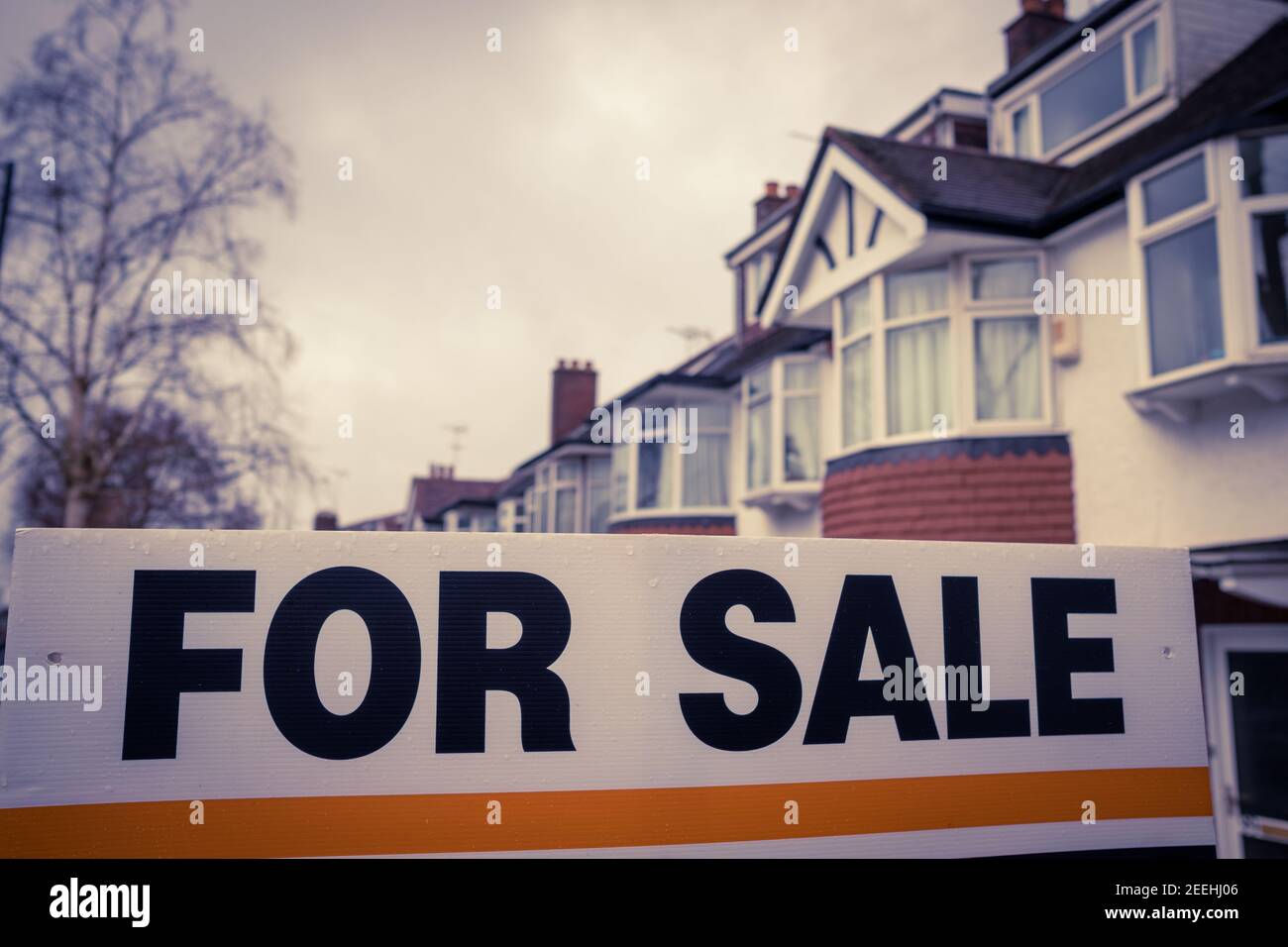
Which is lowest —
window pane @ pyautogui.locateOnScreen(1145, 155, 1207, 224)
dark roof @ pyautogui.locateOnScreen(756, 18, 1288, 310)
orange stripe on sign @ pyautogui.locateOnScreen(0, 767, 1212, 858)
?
orange stripe on sign @ pyautogui.locateOnScreen(0, 767, 1212, 858)

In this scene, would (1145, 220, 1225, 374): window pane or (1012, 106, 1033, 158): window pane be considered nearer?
(1145, 220, 1225, 374): window pane

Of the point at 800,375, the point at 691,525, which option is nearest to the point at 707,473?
the point at 691,525

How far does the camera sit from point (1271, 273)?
723cm

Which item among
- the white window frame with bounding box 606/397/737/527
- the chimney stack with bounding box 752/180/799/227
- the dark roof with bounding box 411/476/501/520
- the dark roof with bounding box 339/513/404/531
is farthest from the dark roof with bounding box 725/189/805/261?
the dark roof with bounding box 339/513/404/531

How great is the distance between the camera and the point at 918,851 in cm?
277

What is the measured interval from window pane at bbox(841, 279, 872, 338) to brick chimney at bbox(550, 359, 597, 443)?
56.6 feet

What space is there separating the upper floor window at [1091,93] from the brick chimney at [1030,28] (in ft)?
6.39

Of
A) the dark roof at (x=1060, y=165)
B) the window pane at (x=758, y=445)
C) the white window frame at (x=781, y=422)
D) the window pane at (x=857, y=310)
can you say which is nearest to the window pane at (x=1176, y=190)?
the dark roof at (x=1060, y=165)

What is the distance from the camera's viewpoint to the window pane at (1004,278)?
10128 millimetres

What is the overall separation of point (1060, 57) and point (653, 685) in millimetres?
13834

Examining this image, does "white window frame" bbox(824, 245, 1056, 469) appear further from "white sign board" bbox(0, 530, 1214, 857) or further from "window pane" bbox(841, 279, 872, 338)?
"white sign board" bbox(0, 530, 1214, 857)

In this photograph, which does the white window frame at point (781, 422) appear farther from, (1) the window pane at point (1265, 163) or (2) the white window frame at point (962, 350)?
(1) the window pane at point (1265, 163)

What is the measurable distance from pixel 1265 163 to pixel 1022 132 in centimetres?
735

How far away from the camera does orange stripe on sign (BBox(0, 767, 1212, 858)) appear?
2.53 m
